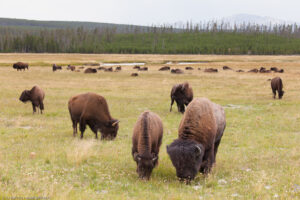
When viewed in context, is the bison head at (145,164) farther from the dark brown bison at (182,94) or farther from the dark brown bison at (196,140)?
the dark brown bison at (182,94)

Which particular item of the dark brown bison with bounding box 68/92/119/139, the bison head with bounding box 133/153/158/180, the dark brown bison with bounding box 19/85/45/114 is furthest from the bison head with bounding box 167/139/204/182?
the dark brown bison with bounding box 19/85/45/114

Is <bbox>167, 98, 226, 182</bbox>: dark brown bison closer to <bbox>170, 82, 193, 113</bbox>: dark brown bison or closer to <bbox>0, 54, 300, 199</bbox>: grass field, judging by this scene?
<bbox>0, 54, 300, 199</bbox>: grass field

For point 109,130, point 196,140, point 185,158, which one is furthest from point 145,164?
point 109,130

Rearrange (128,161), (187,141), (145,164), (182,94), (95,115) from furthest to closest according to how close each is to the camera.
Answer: (182,94)
(95,115)
(128,161)
(145,164)
(187,141)

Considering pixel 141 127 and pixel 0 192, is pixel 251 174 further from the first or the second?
pixel 0 192

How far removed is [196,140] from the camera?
8.38 meters

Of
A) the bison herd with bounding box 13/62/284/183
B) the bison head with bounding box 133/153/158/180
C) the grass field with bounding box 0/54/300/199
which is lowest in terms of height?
the grass field with bounding box 0/54/300/199

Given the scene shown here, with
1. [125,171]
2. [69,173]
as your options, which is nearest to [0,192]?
[69,173]

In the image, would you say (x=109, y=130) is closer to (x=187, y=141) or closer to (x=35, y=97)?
(x=187, y=141)

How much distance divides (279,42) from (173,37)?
62.0 m

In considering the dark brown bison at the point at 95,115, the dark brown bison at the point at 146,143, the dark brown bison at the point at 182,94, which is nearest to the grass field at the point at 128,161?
the dark brown bison at the point at 146,143

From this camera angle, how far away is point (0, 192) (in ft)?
18.7

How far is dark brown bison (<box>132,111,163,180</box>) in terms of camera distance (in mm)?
8109

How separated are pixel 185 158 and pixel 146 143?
134cm
